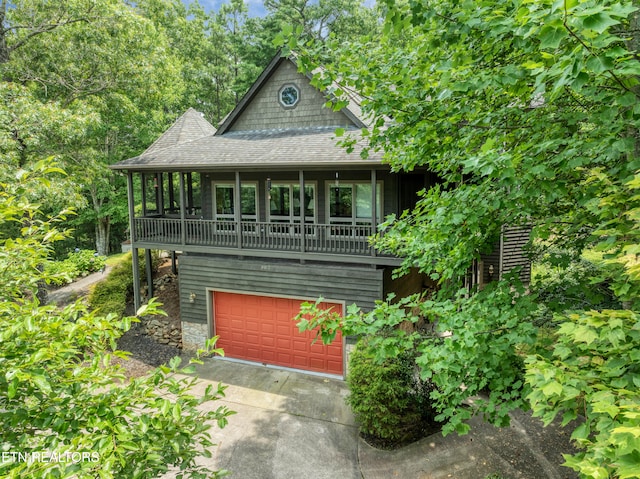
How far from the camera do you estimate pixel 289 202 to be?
12.4 m

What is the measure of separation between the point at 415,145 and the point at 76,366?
4.20 metres

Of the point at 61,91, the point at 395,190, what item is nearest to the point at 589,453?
the point at 395,190

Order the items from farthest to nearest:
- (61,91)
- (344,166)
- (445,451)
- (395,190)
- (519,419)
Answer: (61,91) < (395,190) < (344,166) < (519,419) < (445,451)

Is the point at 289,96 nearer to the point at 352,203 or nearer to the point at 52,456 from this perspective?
the point at 352,203

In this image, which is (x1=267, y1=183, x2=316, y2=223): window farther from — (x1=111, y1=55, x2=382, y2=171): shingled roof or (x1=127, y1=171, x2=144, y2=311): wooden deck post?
(x1=127, y1=171, x2=144, y2=311): wooden deck post

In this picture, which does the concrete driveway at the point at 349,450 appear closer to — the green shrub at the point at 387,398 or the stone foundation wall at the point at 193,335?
the green shrub at the point at 387,398

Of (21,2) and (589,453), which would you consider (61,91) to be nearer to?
(21,2)

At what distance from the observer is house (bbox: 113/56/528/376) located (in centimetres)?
1026

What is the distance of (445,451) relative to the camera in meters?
6.91

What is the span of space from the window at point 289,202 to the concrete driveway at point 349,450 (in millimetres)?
5751

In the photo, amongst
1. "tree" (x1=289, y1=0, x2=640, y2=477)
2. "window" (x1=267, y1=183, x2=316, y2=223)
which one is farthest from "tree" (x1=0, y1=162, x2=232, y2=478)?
"window" (x1=267, y1=183, x2=316, y2=223)

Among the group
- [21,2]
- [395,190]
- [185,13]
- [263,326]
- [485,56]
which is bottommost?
[263,326]

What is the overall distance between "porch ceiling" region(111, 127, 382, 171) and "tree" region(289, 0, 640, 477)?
15.2 feet

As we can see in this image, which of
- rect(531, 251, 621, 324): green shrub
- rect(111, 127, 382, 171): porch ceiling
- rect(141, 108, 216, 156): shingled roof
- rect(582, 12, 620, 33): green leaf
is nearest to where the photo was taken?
rect(582, 12, 620, 33): green leaf
